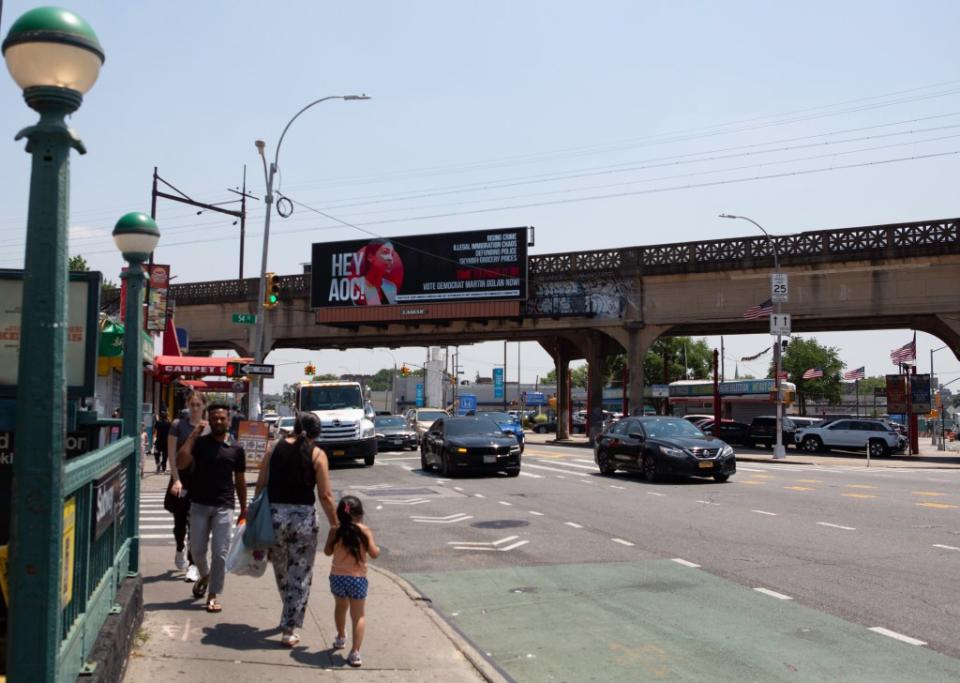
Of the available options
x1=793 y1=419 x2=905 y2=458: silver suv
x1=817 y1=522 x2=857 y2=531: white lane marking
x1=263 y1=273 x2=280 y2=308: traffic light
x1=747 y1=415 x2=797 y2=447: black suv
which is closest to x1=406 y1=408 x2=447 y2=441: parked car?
x1=747 y1=415 x2=797 y2=447: black suv

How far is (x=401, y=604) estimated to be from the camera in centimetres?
853

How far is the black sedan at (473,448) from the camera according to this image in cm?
2345

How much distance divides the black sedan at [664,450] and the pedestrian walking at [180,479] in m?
14.0

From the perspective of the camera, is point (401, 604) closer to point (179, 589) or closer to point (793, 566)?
point (179, 589)

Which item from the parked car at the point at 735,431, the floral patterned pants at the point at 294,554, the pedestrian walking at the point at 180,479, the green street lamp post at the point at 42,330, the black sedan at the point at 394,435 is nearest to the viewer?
the green street lamp post at the point at 42,330

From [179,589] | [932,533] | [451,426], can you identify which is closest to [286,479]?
[179,589]

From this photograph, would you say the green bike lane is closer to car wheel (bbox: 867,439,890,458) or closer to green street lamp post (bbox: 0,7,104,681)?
green street lamp post (bbox: 0,7,104,681)

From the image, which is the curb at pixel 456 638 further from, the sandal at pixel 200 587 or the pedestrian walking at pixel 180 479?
the pedestrian walking at pixel 180 479

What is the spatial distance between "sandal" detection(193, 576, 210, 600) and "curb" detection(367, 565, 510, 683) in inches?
74.4

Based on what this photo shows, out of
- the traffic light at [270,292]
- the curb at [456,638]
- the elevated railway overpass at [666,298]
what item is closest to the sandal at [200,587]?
the curb at [456,638]

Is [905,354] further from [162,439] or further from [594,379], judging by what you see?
[162,439]

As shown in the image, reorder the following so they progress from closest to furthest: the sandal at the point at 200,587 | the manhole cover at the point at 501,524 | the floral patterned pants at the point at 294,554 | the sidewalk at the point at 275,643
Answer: the sidewalk at the point at 275,643 < the floral patterned pants at the point at 294,554 < the sandal at the point at 200,587 < the manhole cover at the point at 501,524

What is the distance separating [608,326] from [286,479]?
128 feet

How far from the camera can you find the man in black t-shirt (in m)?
8.03
